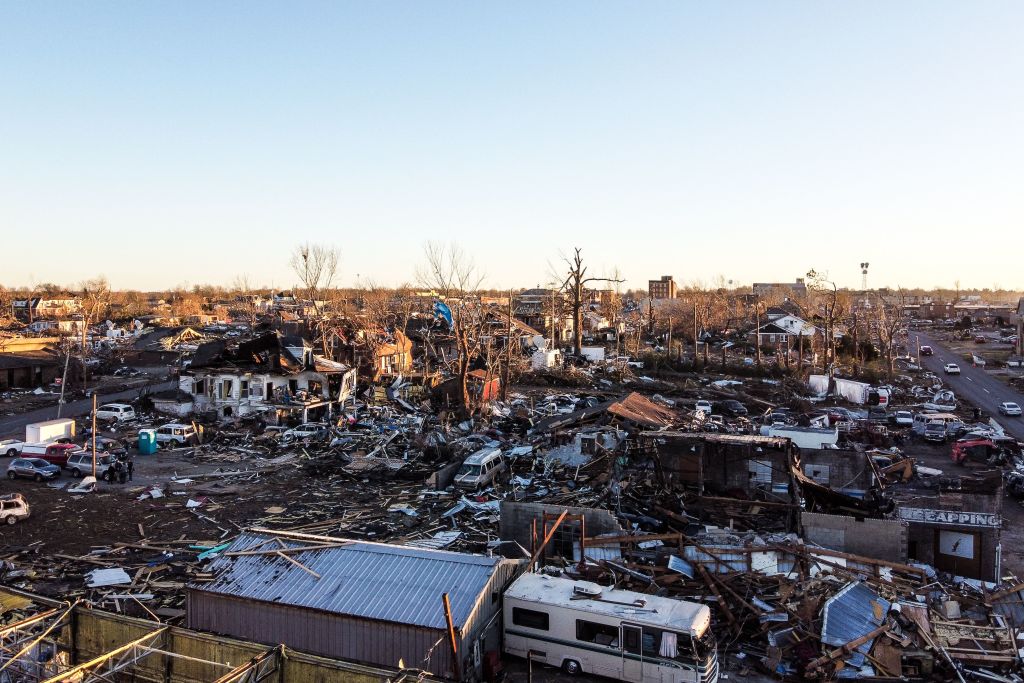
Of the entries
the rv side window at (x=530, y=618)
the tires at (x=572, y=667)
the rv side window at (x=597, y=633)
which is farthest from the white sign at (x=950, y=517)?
the rv side window at (x=530, y=618)

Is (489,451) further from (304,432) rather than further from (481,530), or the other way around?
(304,432)

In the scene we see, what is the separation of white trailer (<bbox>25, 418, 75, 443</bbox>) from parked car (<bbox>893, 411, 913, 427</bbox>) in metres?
34.5

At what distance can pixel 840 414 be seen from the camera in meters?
31.3

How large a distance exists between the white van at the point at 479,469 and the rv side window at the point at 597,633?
10472 mm

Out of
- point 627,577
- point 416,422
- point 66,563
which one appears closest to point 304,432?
point 416,422

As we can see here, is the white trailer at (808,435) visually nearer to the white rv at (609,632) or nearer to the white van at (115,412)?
the white rv at (609,632)

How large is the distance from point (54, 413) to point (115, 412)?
521 cm

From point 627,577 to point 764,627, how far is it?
233 cm

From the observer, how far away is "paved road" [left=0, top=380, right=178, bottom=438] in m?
29.4

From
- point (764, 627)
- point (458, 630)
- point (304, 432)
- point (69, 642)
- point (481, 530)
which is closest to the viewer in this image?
point (69, 642)

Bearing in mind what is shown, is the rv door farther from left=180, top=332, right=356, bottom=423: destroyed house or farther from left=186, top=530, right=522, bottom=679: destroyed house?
left=180, top=332, right=356, bottom=423: destroyed house

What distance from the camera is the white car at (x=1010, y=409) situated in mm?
31812

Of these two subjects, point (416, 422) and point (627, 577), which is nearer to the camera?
point (627, 577)

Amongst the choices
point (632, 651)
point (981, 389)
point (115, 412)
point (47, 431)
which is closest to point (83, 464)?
point (47, 431)
